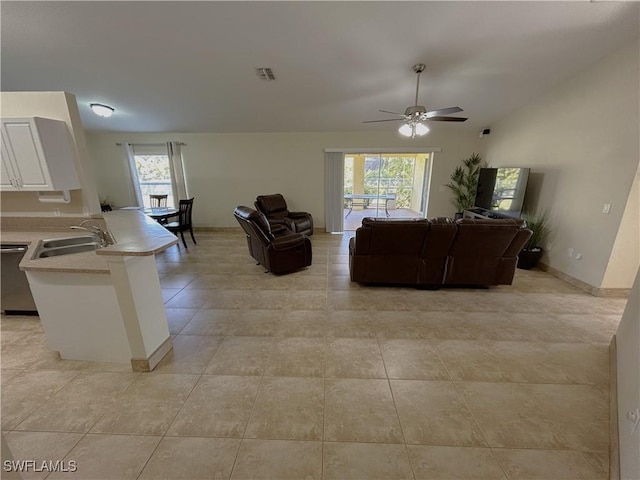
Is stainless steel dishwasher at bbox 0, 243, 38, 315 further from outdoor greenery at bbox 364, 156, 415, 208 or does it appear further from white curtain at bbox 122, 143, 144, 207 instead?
outdoor greenery at bbox 364, 156, 415, 208

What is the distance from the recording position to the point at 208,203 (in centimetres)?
654

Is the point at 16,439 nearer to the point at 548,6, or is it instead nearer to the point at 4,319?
the point at 4,319

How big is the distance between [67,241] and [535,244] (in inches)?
242

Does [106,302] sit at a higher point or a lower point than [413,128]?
lower

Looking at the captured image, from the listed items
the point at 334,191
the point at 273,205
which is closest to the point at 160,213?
the point at 273,205

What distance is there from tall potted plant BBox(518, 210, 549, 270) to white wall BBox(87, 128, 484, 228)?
243cm

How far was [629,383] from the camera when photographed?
1.51 meters

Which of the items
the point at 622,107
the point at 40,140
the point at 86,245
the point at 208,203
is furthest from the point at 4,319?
the point at 622,107

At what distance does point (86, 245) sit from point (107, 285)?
88cm

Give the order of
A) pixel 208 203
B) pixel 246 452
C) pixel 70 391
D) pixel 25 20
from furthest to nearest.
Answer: pixel 208 203, pixel 25 20, pixel 70 391, pixel 246 452

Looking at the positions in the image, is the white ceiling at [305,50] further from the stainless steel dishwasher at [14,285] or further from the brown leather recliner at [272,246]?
the stainless steel dishwasher at [14,285]

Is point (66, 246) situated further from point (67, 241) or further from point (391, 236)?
point (391, 236)

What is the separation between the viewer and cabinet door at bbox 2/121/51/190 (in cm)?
226

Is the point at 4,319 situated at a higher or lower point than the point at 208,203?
lower
